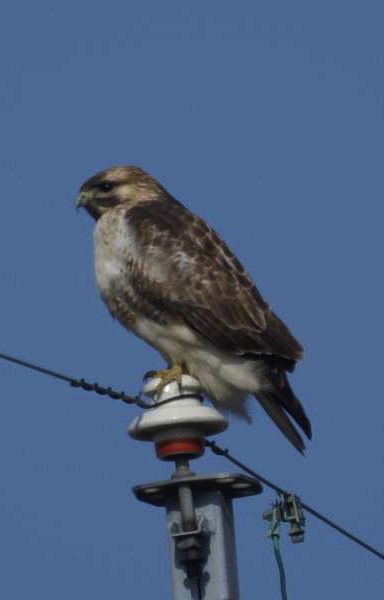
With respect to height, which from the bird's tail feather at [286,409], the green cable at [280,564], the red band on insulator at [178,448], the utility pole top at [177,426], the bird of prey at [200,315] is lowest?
the green cable at [280,564]

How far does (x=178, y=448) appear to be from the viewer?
6.30m

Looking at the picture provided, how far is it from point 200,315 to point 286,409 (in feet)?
2.45

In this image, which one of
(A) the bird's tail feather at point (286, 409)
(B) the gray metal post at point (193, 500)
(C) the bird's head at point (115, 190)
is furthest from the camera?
(C) the bird's head at point (115, 190)

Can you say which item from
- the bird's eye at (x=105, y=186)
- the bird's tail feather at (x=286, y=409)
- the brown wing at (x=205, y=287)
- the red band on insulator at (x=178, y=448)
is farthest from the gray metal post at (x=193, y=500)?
the bird's eye at (x=105, y=186)

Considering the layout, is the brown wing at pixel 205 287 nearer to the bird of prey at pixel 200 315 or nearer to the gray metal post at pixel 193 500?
the bird of prey at pixel 200 315

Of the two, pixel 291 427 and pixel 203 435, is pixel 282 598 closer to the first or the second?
pixel 203 435

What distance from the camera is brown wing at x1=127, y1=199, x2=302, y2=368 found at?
911cm

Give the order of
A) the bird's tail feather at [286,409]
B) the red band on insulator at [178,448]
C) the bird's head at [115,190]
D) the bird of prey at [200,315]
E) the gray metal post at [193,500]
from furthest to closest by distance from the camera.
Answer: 1. the bird's head at [115,190]
2. the bird of prey at [200,315]
3. the bird's tail feather at [286,409]
4. the red band on insulator at [178,448]
5. the gray metal post at [193,500]

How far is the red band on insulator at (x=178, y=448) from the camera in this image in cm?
630

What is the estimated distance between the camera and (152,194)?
1026 centimetres

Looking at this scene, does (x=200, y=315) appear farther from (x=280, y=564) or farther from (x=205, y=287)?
(x=280, y=564)

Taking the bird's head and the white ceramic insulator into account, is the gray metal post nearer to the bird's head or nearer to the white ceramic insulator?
the white ceramic insulator

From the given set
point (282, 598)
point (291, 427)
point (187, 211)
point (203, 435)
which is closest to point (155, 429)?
point (203, 435)

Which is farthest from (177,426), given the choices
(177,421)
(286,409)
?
(286,409)
